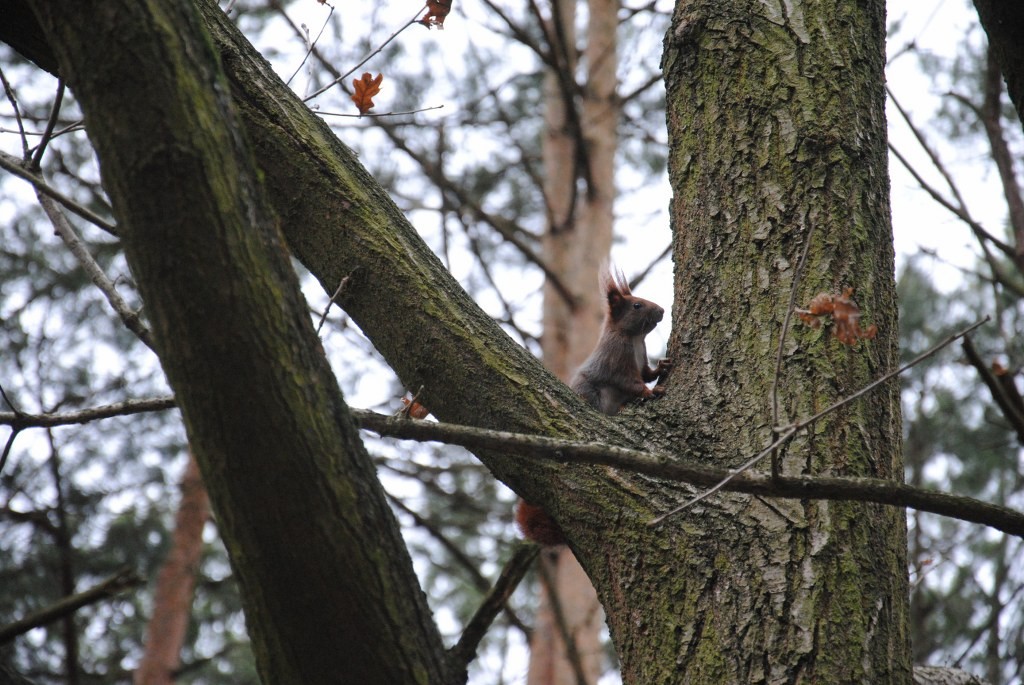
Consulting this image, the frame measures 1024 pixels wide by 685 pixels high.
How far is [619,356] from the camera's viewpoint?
194 inches

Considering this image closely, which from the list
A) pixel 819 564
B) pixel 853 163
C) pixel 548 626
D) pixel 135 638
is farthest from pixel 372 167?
pixel 819 564

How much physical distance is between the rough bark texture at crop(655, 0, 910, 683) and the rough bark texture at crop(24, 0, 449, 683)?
0.79 meters

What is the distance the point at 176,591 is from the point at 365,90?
6172mm

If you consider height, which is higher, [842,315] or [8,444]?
[8,444]

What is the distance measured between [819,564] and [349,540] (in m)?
1.12

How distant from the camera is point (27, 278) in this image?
350 inches

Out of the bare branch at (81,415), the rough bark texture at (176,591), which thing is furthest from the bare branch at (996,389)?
the rough bark texture at (176,591)

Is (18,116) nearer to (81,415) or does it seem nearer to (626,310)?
(81,415)

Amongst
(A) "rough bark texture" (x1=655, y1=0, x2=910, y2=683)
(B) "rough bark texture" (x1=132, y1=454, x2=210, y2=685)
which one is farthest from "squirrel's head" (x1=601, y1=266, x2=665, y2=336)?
(B) "rough bark texture" (x1=132, y1=454, x2=210, y2=685)

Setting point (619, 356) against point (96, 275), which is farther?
point (619, 356)

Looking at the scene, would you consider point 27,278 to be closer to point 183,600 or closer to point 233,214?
point 183,600

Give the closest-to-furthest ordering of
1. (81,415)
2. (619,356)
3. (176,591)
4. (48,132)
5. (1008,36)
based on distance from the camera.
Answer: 1. (81,415)
2. (48,132)
3. (1008,36)
4. (619,356)
5. (176,591)

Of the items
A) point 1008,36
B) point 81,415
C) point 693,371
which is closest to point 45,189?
point 81,415

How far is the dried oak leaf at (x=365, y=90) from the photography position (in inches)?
123
